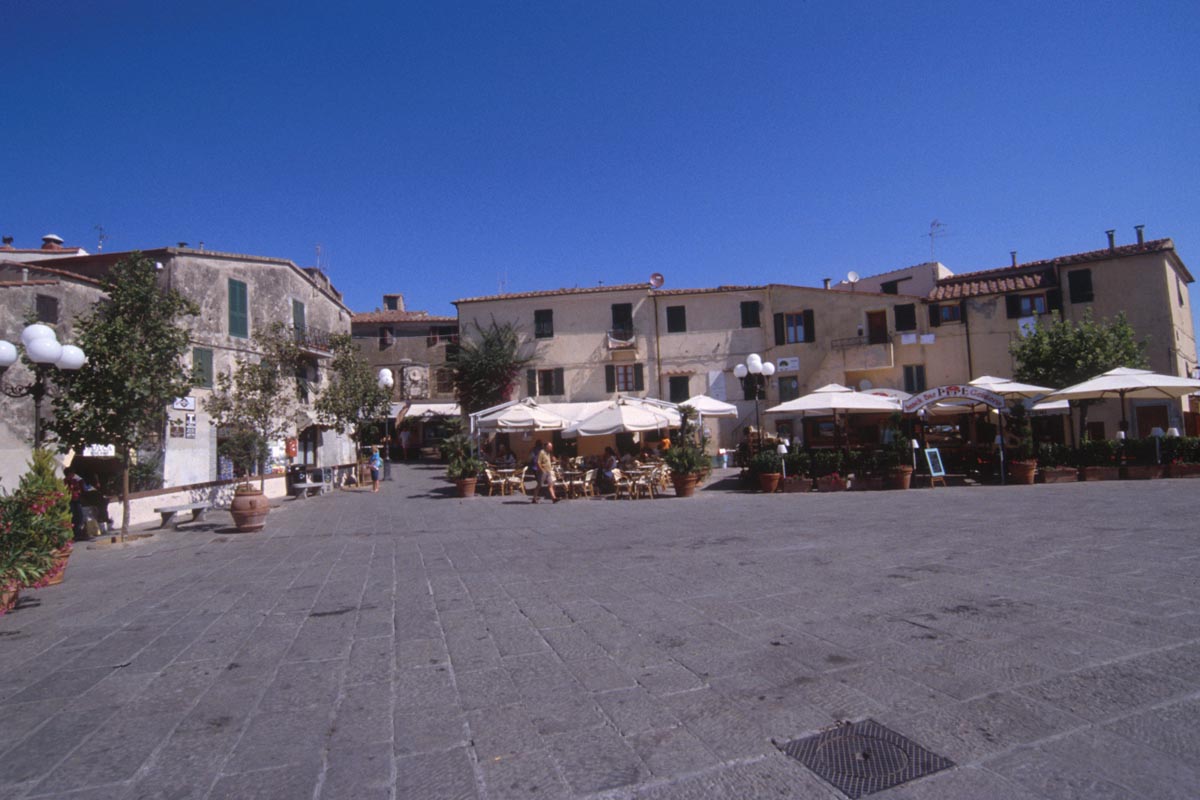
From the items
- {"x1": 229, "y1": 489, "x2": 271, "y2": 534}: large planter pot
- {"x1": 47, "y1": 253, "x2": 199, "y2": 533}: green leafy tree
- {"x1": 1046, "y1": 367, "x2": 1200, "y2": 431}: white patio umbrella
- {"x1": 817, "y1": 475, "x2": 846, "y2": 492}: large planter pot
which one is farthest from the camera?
{"x1": 817, "y1": 475, "x2": 846, "y2": 492}: large planter pot

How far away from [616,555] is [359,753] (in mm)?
4668

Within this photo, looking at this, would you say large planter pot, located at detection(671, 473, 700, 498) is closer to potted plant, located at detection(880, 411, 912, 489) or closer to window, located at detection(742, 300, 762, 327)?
potted plant, located at detection(880, 411, 912, 489)

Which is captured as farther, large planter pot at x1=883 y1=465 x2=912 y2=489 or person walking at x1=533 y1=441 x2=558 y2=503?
large planter pot at x1=883 y1=465 x2=912 y2=489

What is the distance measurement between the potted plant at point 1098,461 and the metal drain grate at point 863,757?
14762mm

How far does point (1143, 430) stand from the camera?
22.8 meters

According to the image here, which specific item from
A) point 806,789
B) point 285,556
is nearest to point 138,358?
point 285,556

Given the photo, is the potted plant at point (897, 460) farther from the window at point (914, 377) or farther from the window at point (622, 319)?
the window at point (622, 319)

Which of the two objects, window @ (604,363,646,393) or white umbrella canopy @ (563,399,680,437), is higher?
window @ (604,363,646,393)

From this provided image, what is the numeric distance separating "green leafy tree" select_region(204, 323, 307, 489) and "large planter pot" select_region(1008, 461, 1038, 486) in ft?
53.0

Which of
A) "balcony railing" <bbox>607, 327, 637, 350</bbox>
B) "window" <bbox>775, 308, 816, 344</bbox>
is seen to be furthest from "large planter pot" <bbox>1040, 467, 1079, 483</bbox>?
"balcony railing" <bbox>607, 327, 637, 350</bbox>

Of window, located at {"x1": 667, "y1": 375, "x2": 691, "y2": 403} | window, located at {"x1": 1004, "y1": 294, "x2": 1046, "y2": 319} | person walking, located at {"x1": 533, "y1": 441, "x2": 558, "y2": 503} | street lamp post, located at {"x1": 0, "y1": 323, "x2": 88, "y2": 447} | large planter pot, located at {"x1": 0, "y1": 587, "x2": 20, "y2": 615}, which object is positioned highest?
window, located at {"x1": 1004, "y1": 294, "x2": 1046, "y2": 319}

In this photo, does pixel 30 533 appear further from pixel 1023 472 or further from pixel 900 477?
pixel 1023 472

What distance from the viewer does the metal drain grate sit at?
7.93ft

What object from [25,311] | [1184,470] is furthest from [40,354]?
[1184,470]
